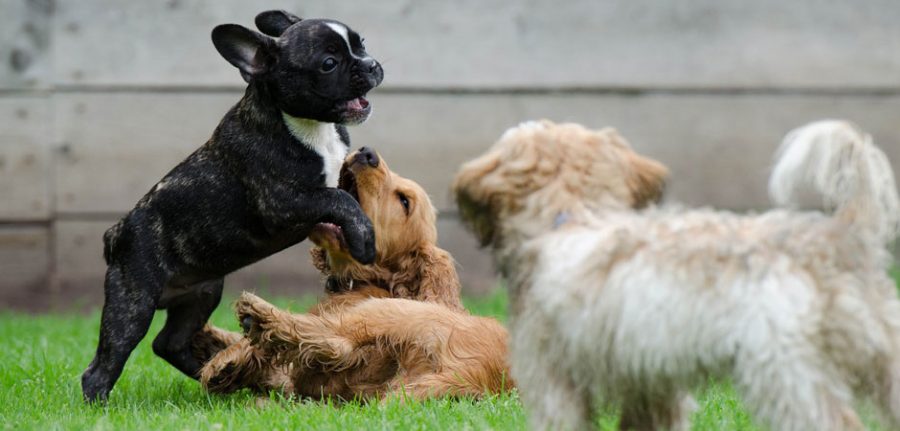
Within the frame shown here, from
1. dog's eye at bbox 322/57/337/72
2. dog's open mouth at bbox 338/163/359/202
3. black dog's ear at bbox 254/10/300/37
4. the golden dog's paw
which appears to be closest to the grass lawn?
the golden dog's paw

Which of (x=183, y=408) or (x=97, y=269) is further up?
(x=183, y=408)

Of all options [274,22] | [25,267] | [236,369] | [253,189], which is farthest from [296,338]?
[25,267]

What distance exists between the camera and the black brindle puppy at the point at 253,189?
5270 millimetres

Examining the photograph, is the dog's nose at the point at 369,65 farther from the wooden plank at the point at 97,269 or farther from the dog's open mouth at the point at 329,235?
the wooden plank at the point at 97,269

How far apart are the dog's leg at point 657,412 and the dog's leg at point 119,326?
2.43 meters

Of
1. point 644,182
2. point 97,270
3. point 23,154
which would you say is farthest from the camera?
point 97,270

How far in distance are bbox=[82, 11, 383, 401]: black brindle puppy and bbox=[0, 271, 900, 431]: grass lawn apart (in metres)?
0.34

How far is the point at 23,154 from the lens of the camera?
31.3 ft

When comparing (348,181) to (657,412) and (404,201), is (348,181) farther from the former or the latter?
(657,412)

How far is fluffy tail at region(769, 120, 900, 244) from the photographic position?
336 centimetres

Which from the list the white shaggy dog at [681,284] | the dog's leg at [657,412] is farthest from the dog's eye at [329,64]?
the dog's leg at [657,412]

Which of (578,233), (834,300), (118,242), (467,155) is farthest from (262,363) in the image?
(467,155)

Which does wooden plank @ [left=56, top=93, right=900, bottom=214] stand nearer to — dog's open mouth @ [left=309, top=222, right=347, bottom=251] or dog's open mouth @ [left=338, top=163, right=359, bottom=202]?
dog's open mouth @ [left=338, top=163, right=359, bottom=202]

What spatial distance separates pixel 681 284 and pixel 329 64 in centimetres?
253
